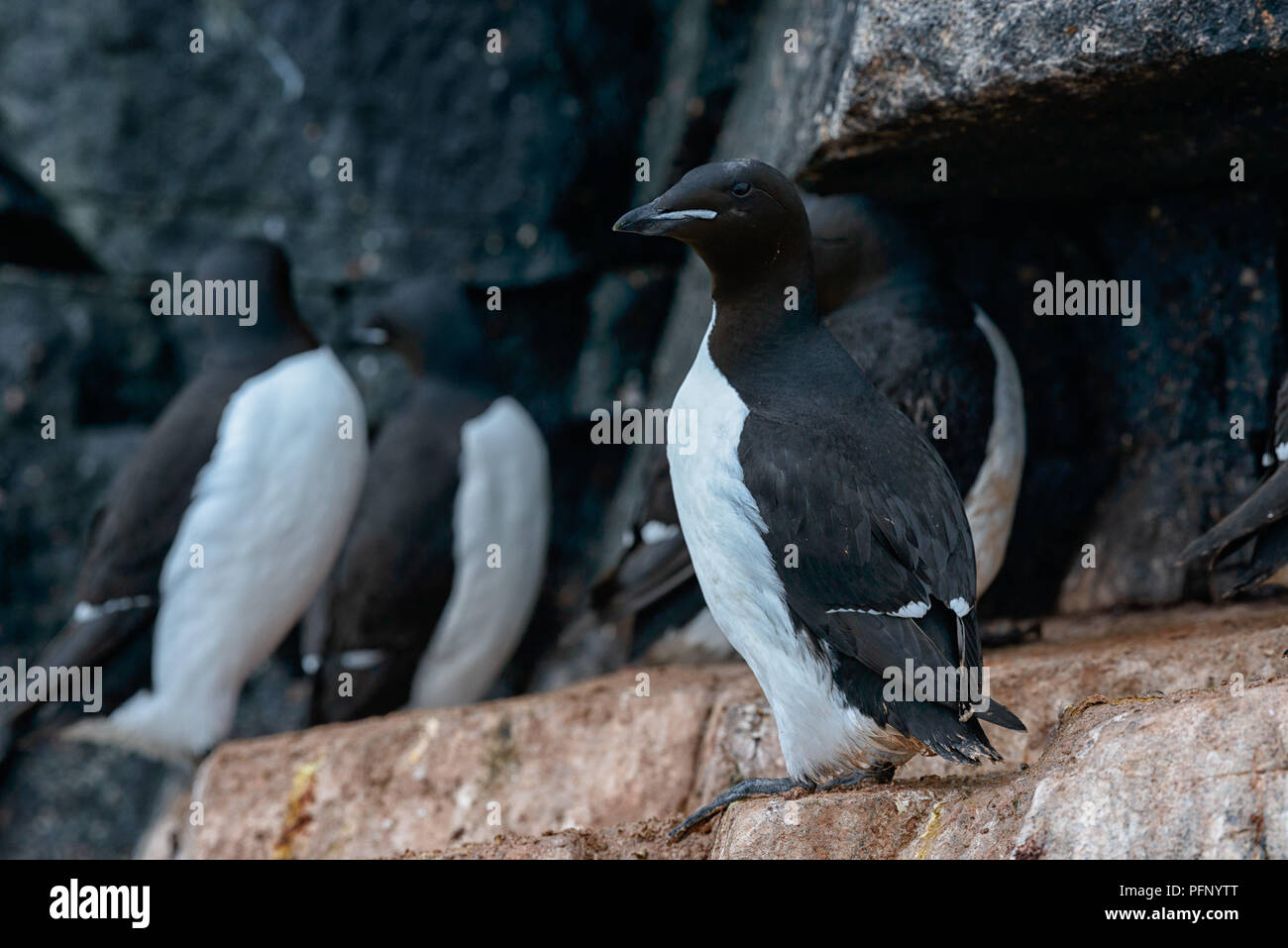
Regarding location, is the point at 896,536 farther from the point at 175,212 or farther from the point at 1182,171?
the point at 175,212

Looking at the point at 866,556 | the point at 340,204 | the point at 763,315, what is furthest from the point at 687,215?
the point at 340,204

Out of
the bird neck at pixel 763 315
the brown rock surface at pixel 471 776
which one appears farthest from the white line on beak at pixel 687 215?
the brown rock surface at pixel 471 776

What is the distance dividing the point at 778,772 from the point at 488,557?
2.18m

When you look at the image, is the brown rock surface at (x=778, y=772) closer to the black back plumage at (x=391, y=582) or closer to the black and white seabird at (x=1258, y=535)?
the black and white seabird at (x=1258, y=535)

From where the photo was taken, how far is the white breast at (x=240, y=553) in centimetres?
500

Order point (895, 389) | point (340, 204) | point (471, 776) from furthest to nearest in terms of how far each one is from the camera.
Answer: point (340, 204), point (471, 776), point (895, 389)

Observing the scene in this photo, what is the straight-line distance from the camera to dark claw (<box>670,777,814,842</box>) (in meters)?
2.92

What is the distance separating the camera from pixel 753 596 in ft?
9.41

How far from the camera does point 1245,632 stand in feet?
10.9

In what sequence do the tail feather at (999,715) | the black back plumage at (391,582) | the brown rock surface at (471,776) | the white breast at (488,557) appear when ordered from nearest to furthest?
the tail feather at (999,715), the brown rock surface at (471,776), the black back plumage at (391,582), the white breast at (488,557)

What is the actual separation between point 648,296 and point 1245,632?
10.8 ft

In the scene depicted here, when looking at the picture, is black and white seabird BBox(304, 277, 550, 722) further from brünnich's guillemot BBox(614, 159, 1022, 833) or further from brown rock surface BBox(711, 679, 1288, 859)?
brown rock surface BBox(711, 679, 1288, 859)

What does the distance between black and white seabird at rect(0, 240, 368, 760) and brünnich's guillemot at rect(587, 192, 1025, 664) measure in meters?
1.28

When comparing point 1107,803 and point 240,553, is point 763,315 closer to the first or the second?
point 1107,803
